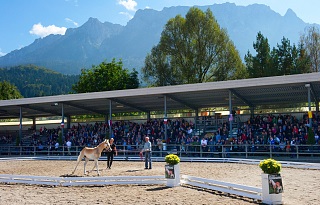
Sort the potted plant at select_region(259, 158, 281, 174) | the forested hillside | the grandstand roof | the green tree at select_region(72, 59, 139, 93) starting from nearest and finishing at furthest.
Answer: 1. the potted plant at select_region(259, 158, 281, 174)
2. the grandstand roof
3. the green tree at select_region(72, 59, 139, 93)
4. the forested hillside

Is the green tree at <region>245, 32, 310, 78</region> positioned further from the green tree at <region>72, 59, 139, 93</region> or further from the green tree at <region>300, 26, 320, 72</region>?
the green tree at <region>72, 59, 139, 93</region>

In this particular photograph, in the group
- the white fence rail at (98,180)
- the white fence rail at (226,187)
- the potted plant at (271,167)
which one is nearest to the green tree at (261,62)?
the white fence rail at (226,187)

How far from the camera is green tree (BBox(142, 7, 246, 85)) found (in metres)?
45.3

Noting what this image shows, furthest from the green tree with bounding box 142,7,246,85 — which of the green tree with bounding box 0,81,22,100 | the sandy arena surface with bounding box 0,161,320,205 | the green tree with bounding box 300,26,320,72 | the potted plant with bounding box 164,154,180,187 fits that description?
the green tree with bounding box 0,81,22,100

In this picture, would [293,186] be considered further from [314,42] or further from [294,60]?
[314,42]

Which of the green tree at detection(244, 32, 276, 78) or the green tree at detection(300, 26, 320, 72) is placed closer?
the green tree at detection(244, 32, 276, 78)

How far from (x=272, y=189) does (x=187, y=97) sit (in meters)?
19.9

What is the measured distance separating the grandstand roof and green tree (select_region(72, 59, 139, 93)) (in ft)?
63.4

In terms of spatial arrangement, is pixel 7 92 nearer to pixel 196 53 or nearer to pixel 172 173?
pixel 196 53

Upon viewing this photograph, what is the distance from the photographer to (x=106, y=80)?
58344 millimetres

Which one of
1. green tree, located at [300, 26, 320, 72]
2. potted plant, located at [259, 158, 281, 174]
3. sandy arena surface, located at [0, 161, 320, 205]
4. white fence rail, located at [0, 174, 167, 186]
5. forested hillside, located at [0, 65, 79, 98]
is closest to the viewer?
potted plant, located at [259, 158, 281, 174]

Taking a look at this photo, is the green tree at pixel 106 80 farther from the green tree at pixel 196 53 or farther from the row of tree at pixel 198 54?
the green tree at pixel 196 53

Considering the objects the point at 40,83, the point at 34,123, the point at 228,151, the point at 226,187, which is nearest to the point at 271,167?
the point at 226,187

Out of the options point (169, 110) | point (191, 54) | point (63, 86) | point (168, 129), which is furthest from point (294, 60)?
point (63, 86)
